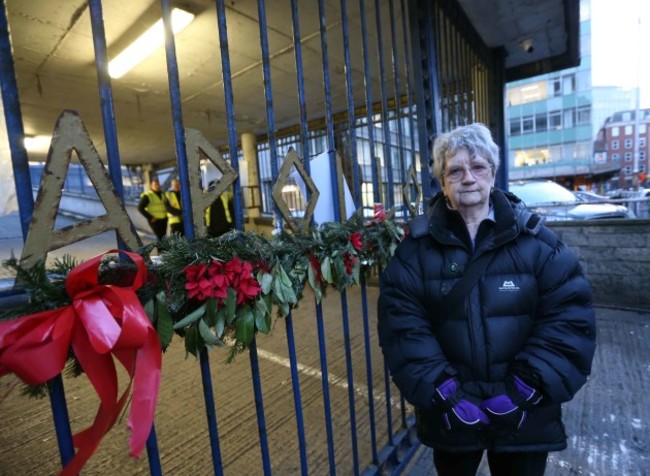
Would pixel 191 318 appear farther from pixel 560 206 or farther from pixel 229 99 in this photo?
pixel 560 206

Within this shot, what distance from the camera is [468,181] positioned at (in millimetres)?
1633

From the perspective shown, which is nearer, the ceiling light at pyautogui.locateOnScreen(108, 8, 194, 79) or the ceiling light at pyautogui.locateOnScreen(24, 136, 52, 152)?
the ceiling light at pyautogui.locateOnScreen(108, 8, 194, 79)

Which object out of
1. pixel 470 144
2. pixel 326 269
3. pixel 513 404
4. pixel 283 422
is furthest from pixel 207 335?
pixel 283 422

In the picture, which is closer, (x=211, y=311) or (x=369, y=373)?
(x=211, y=311)

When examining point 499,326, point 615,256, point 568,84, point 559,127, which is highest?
point 568,84

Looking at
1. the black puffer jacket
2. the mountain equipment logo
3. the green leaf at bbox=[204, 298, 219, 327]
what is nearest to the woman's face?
the black puffer jacket

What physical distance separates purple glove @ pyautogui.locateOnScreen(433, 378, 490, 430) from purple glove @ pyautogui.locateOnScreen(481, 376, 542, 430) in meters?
0.05

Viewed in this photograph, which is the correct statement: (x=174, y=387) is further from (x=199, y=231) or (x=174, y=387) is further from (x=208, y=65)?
(x=208, y=65)

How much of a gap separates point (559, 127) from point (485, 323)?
4185cm

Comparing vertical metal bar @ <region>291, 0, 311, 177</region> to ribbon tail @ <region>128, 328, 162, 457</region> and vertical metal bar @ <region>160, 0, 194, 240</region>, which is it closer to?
vertical metal bar @ <region>160, 0, 194, 240</region>

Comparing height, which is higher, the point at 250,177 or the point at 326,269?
the point at 250,177

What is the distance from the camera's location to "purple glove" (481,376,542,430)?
4.79 feet

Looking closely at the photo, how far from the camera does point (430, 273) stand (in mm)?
1613

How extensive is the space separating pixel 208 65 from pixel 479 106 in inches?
162
